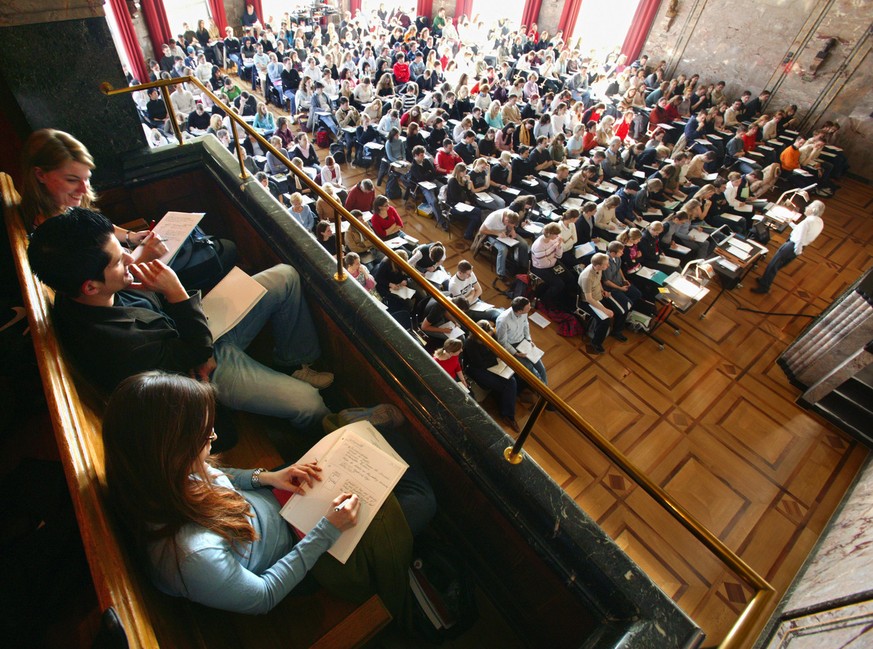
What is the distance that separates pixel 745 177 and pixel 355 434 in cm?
910

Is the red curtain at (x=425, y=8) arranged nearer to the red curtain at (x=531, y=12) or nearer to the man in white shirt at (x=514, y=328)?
the red curtain at (x=531, y=12)

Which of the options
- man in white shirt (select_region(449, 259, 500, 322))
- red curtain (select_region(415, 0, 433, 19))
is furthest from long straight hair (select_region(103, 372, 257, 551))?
red curtain (select_region(415, 0, 433, 19))

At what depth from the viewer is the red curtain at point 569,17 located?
1455 cm

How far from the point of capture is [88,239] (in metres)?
1.58

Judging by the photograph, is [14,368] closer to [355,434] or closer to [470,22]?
[355,434]

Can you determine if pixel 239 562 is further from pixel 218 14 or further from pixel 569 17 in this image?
pixel 569 17

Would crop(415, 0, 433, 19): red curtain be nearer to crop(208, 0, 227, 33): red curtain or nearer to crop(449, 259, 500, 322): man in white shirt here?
crop(208, 0, 227, 33): red curtain

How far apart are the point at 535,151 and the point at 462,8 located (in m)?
12.8

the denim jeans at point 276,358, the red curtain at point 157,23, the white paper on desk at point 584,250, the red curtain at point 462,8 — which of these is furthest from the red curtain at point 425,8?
the denim jeans at point 276,358

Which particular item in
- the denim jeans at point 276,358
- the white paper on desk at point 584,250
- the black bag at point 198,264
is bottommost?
the white paper on desk at point 584,250

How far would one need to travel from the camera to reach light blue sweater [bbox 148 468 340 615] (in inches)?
48.2

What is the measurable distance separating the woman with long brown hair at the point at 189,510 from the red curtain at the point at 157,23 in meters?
15.2

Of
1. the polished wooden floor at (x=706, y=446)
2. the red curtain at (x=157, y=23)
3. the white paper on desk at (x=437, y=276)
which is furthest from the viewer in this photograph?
the red curtain at (x=157, y=23)

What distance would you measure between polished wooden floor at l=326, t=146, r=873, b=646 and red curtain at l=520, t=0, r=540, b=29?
46.4ft
